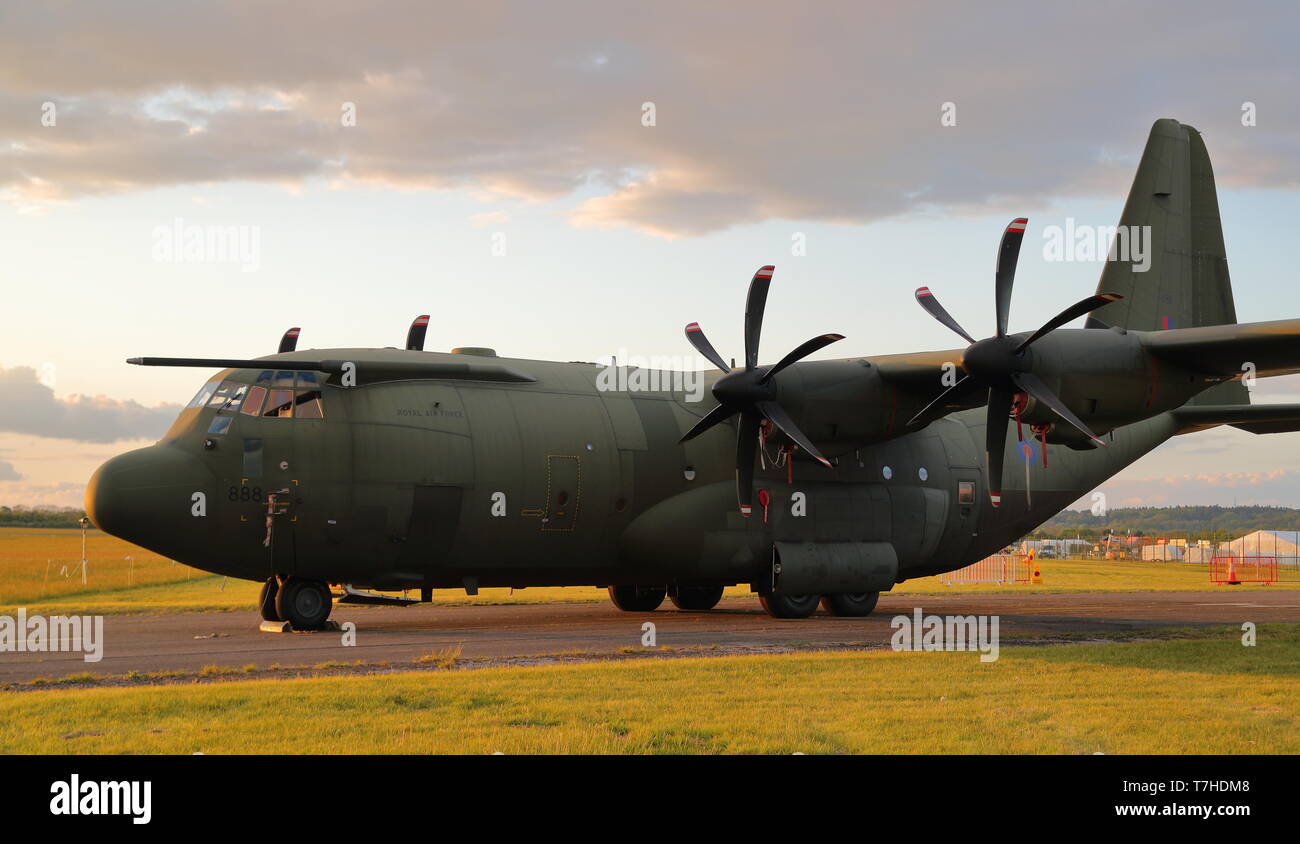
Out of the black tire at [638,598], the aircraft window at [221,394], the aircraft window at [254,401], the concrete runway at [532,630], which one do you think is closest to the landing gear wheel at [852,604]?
the concrete runway at [532,630]

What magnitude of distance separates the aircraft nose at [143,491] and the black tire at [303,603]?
2253mm

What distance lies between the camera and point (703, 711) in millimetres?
11336

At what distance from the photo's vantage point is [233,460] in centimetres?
1914

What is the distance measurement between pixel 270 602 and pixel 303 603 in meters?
0.87

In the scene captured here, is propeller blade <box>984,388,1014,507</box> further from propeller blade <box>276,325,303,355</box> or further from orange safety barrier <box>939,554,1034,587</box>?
orange safety barrier <box>939,554,1034,587</box>

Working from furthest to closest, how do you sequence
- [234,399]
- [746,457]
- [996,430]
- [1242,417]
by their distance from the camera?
[1242,417]
[746,457]
[996,430]
[234,399]

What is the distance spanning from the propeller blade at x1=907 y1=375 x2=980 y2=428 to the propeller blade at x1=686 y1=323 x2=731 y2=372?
4.25 meters

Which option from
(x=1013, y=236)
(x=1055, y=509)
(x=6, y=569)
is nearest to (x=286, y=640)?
(x=1013, y=236)

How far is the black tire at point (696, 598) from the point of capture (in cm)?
2703

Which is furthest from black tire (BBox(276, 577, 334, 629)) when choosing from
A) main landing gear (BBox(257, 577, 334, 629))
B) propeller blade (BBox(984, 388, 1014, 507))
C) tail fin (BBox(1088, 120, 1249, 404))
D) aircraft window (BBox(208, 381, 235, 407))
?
tail fin (BBox(1088, 120, 1249, 404))

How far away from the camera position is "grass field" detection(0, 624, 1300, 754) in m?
9.64

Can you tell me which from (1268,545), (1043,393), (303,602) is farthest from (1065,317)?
(1268,545)

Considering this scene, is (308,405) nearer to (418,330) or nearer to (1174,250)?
(418,330)

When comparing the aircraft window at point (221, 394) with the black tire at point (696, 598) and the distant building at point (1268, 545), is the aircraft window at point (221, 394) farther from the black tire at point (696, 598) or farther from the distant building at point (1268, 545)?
the distant building at point (1268, 545)
